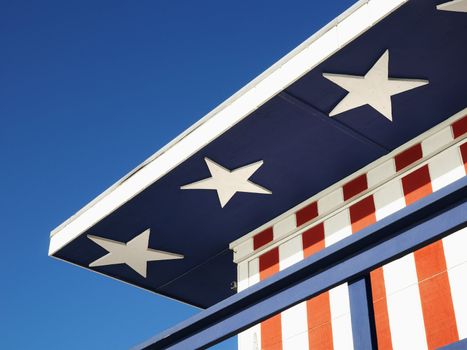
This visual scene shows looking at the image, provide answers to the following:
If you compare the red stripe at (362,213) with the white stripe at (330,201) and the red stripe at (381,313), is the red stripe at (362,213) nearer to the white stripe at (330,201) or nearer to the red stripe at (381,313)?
the white stripe at (330,201)

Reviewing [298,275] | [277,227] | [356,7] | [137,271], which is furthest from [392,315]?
[298,275]

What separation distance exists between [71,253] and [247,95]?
235 cm

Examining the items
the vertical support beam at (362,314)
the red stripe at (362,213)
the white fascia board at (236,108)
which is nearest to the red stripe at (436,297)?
the red stripe at (362,213)

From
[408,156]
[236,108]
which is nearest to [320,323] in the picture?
[408,156]

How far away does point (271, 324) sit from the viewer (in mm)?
5391

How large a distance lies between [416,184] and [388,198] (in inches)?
9.1

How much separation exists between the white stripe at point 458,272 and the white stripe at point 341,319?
72 centimetres

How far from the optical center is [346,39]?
412 centimetres

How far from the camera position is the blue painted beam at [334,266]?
1.56 m

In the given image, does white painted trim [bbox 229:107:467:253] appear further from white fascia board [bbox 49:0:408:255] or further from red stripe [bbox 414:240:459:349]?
white fascia board [bbox 49:0:408:255]

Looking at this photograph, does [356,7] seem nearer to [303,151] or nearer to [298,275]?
[303,151]

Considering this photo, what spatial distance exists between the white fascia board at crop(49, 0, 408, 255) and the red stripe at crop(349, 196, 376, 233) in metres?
1.14

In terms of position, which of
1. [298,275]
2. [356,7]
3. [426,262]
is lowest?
[298,275]

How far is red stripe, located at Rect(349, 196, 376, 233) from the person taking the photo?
5.04m
